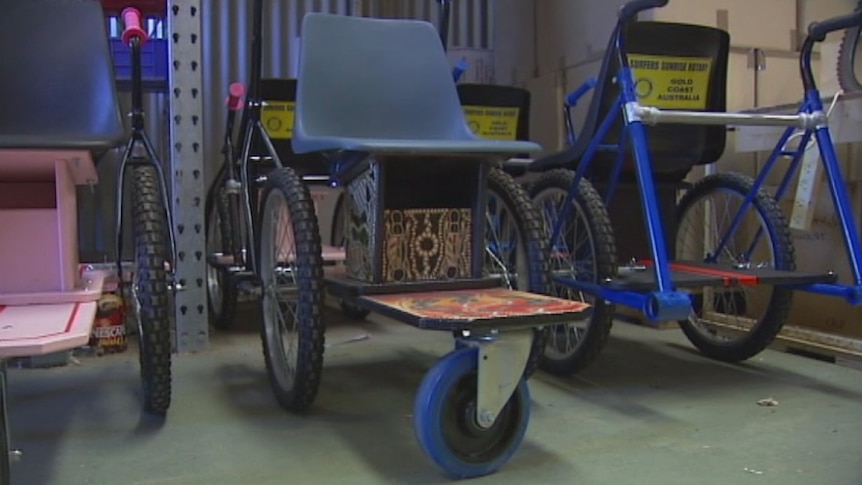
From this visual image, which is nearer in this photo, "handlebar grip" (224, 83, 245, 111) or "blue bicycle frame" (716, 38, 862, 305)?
"blue bicycle frame" (716, 38, 862, 305)

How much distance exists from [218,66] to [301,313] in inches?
94.7

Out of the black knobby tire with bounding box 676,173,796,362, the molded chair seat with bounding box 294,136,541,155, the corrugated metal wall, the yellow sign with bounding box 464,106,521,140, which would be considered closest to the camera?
the molded chair seat with bounding box 294,136,541,155

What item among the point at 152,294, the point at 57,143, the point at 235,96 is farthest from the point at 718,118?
the point at 235,96

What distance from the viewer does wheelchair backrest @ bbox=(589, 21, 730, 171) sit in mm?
2264

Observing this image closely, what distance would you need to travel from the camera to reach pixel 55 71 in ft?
6.41

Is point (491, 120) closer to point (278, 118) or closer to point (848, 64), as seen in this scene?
point (278, 118)

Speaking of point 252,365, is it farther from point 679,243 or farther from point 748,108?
point 748,108

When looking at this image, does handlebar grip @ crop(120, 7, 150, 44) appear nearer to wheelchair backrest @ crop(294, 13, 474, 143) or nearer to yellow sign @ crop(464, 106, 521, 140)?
wheelchair backrest @ crop(294, 13, 474, 143)

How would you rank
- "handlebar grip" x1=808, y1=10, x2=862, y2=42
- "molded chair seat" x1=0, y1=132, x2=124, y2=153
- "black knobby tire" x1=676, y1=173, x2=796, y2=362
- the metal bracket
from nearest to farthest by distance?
the metal bracket
"molded chair seat" x1=0, y1=132, x2=124, y2=153
"handlebar grip" x1=808, y1=10, x2=862, y2=42
"black knobby tire" x1=676, y1=173, x2=796, y2=362

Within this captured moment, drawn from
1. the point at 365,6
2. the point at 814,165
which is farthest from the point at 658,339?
the point at 365,6

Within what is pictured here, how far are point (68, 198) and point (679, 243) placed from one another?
186cm

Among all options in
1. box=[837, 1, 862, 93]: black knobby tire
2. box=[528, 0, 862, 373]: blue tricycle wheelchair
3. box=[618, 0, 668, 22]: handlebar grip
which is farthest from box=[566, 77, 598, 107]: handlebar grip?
box=[837, 1, 862, 93]: black knobby tire

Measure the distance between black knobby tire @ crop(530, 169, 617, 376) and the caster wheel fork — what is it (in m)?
0.57

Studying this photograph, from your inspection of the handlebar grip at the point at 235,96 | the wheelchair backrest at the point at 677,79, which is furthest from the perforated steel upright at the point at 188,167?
the wheelchair backrest at the point at 677,79
